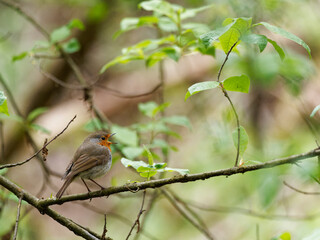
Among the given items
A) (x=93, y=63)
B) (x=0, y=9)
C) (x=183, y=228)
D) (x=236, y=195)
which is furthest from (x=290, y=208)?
(x=0, y=9)

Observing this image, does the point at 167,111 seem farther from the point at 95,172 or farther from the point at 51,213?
the point at 51,213

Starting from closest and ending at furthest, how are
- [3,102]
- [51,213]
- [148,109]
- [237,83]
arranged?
[237,83]
[3,102]
[51,213]
[148,109]

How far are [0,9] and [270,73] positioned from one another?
6.73 metres

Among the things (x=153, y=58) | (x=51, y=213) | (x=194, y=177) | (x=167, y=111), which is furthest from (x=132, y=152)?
(x=167, y=111)

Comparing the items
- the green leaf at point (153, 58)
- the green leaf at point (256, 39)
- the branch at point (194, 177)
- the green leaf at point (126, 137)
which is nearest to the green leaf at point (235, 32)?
the green leaf at point (256, 39)

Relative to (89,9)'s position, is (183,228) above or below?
below

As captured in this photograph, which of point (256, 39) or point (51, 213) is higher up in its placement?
point (256, 39)

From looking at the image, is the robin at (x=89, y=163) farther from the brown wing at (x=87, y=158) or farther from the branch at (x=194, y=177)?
the branch at (x=194, y=177)

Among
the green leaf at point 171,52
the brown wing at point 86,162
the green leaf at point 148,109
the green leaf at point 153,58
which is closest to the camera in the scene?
the green leaf at point 171,52

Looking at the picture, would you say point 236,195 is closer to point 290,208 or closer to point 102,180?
point 290,208

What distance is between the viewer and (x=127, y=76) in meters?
8.50

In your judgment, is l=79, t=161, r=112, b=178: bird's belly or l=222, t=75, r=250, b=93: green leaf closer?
l=222, t=75, r=250, b=93: green leaf

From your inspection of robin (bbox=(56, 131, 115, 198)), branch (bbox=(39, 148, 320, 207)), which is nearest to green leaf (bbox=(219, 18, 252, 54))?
branch (bbox=(39, 148, 320, 207))

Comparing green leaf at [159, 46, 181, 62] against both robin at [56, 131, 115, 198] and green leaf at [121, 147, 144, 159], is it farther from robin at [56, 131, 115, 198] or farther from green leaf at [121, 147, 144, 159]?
robin at [56, 131, 115, 198]
